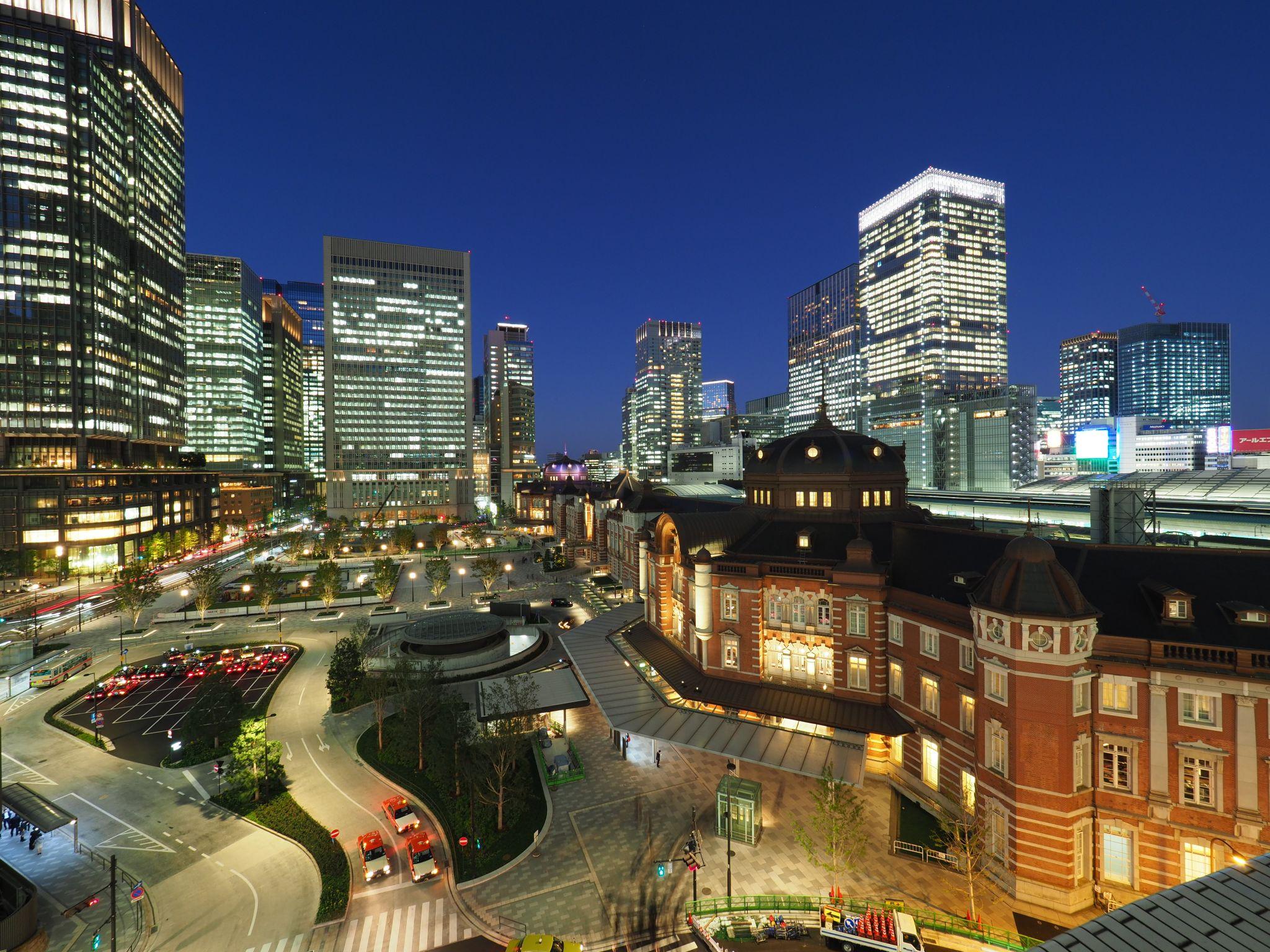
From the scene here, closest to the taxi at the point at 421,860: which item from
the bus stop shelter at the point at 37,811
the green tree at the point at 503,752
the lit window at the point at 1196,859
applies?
the green tree at the point at 503,752

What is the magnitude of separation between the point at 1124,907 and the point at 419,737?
4028 cm

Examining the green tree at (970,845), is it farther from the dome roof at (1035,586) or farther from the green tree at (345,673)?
the green tree at (345,673)

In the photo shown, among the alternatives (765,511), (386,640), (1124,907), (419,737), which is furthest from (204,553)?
(1124,907)

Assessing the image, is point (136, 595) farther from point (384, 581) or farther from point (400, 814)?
point (400, 814)

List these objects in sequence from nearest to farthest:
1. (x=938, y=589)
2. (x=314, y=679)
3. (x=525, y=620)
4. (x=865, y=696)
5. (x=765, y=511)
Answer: (x=938, y=589) < (x=865, y=696) < (x=765, y=511) < (x=314, y=679) < (x=525, y=620)

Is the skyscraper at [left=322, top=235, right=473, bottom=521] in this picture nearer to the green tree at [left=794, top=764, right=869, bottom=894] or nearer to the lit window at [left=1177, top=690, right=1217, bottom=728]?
the green tree at [left=794, top=764, right=869, bottom=894]

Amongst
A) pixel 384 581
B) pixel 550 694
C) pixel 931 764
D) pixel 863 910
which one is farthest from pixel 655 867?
pixel 384 581

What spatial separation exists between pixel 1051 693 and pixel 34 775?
69.7 metres

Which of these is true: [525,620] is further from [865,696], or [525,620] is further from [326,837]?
[865,696]

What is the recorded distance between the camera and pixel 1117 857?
28.3 m

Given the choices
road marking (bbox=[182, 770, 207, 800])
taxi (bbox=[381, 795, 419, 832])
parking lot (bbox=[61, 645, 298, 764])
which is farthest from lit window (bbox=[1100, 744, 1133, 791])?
parking lot (bbox=[61, 645, 298, 764])

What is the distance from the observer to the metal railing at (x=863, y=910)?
25.8 metres

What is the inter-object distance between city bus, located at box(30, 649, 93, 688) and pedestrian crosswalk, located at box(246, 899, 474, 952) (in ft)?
179

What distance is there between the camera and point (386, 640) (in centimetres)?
6806
